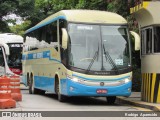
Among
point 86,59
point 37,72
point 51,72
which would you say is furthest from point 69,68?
point 37,72

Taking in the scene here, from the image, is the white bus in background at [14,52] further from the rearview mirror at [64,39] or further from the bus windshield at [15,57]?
the rearview mirror at [64,39]

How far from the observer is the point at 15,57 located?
30.5 meters

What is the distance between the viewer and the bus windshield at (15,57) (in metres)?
30.2

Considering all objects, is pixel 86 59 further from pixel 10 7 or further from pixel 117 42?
pixel 10 7

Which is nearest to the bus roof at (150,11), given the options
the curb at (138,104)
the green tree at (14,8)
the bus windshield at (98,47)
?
the bus windshield at (98,47)

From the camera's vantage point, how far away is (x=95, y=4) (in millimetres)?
27172

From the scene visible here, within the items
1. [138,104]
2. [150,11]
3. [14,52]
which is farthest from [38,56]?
[14,52]

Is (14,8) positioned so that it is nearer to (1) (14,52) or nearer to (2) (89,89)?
(1) (14,52)

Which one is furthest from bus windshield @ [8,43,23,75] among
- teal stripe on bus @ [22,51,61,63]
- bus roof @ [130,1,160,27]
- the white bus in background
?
bus roof @ [130,1,160,27]

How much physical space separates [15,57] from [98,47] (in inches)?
586

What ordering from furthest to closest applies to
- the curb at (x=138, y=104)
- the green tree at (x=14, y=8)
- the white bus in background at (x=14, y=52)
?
the green tree at (x=14, y=8), the white bus in background at (x=14, y=52), the curb at (x=138, y=104)

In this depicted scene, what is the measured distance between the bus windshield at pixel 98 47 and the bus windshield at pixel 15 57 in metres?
14.1

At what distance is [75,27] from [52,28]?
268 cm

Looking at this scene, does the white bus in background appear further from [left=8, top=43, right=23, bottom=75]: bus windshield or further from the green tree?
the green tree
